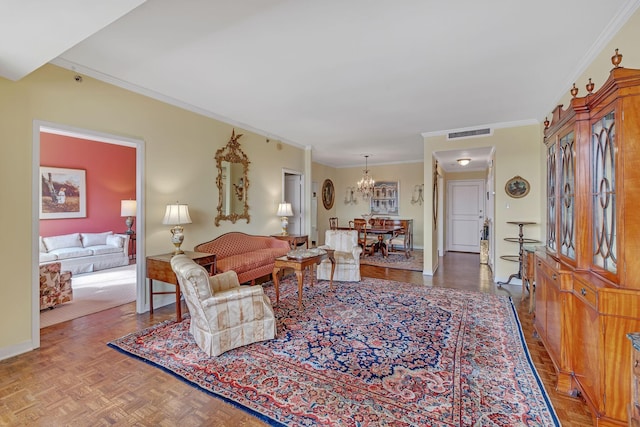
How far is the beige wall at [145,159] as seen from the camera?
98.1 inches

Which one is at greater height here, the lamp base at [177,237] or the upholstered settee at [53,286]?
the lamp base at [177,237]

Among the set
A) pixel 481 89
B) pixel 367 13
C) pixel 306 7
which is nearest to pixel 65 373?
pixel 306 7

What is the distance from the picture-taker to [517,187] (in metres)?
4.77

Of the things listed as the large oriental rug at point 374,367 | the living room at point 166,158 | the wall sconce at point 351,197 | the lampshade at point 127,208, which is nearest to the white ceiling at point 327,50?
the living room at point 166,158

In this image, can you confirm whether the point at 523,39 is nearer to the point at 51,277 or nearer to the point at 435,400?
the point at 435,400

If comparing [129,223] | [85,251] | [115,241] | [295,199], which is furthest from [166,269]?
[129,223]

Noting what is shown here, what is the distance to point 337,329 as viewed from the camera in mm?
2932

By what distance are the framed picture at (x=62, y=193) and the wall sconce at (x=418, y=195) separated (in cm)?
812

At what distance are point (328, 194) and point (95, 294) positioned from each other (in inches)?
255

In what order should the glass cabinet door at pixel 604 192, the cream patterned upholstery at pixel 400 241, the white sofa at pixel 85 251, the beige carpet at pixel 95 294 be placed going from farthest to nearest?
the cream patterned upholstery at pixel 400 241 < the white sofa at pixel 85 251 < the beige carpet at pixel 95 294 < the glass cabinet door at pixel 604 192

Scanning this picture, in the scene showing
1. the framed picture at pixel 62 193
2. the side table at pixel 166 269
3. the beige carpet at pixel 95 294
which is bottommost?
the beige carpet at pixel 95 294

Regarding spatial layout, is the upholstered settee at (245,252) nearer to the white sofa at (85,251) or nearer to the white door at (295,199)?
the white door at (295,199)

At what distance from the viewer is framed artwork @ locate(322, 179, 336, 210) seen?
9047mm

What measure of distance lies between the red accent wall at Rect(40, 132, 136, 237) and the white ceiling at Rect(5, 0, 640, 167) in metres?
3.69
